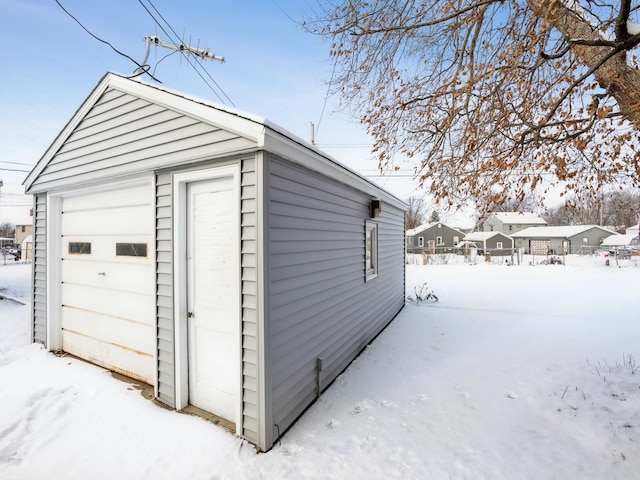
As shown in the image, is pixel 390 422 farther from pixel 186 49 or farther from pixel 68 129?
pixel 186 49

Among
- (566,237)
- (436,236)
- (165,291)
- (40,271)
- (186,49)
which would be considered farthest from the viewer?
(436,236)

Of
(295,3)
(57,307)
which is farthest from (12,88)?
(295,3)

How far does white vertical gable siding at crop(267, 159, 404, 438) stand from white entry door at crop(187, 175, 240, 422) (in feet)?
1.25

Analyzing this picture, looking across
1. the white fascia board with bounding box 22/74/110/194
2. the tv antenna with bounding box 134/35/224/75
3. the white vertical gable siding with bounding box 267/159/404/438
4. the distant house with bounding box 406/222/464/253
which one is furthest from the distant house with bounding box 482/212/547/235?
the white fascia board with bounding box 22/74/110/194

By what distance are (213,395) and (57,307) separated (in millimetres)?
3338

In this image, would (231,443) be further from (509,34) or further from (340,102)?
(509,34)

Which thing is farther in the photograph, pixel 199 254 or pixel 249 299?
pixel 199 254

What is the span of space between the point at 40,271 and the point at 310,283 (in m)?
4.49

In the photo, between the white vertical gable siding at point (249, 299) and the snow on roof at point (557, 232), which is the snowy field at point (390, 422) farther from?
the snow on roof at point (557, 232)

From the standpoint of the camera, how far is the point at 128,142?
3.42 metres

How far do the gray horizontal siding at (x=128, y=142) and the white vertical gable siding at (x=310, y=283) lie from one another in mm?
740

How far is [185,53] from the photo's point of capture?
5590 millimetres

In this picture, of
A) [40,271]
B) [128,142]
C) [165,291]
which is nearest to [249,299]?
[165,291]

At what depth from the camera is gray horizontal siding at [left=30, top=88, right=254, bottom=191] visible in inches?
110
